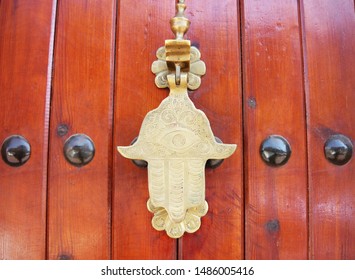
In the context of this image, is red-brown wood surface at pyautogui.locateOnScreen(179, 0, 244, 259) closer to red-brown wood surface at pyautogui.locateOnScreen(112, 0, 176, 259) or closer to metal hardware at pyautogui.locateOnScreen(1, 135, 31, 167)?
red-brown wood surface at pyautogui.locateOnScreen(112, 0, 176, 259)

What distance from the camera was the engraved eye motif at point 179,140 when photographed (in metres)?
0.56

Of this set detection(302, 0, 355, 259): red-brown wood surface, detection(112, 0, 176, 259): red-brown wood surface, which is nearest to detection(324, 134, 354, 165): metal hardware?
detection(302, 0, 355, 259): red-brown wood surface

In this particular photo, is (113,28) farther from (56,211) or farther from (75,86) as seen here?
(56,211)

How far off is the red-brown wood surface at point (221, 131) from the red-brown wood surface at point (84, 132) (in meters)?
0.13

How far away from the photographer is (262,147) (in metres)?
0.60

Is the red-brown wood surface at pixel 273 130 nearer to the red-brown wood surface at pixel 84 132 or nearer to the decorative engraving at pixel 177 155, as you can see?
the decorative engraving at pixel 177 155

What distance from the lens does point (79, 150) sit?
596mm

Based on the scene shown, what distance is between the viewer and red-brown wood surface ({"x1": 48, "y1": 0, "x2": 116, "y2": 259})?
60 centimetres

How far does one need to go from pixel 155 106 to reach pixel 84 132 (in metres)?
0.11

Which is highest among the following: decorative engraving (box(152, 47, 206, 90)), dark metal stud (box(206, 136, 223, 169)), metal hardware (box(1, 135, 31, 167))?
decorative engraving (box(152, 47, 206, 90))

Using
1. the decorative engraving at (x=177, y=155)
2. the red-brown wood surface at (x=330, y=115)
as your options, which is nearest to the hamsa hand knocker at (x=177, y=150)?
the decorative engraving at (x=177, y=155)

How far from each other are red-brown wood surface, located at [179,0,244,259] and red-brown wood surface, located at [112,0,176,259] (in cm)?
5

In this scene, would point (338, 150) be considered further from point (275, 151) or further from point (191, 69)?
point (191, 69)

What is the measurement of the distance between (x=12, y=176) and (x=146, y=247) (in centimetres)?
23
